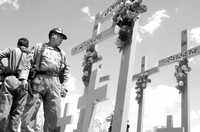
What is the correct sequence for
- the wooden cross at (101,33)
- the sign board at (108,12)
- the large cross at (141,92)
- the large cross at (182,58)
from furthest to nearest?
1. the large cross at (141,92)
2. the large cross at (182,58)
3. the sign board at (108,12)
4. the wooden cross at (101,33)

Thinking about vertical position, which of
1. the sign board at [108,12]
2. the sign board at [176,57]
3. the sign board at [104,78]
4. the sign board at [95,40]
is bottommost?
the sign board at [104,78]

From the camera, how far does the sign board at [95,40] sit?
7.20 meters

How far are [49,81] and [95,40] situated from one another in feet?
15.4

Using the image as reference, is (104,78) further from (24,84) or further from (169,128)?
(24,84)

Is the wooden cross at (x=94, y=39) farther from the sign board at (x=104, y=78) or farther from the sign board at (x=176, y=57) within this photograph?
the sign board at (x=176, y=57)

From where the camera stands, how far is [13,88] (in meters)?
3.26

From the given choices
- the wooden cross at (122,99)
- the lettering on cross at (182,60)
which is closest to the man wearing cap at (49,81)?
the wooden cross at (122,99)

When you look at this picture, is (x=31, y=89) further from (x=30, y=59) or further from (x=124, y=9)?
(x=124, y=9)

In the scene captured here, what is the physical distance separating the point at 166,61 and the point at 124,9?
3881mm

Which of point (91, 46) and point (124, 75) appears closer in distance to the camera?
point (124, 75)

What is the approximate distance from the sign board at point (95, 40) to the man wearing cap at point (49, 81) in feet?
11.1

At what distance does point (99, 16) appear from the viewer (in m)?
8.84

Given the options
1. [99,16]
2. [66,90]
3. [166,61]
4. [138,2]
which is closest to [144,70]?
[166,61]

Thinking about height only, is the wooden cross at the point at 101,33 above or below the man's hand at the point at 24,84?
above
